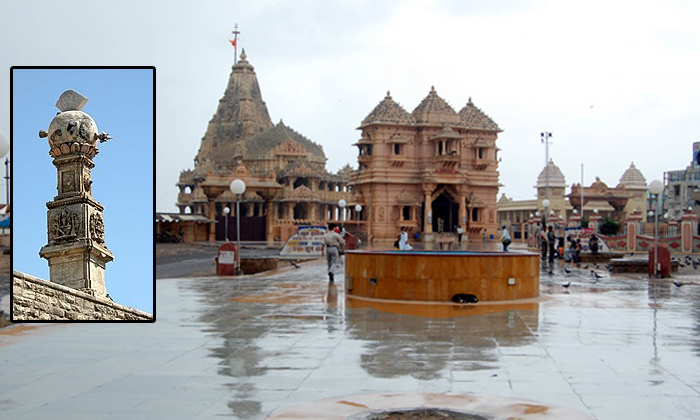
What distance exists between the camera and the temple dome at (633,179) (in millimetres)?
75656

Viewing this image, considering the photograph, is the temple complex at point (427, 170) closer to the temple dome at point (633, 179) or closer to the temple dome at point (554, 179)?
the temple dome at point (554, 179)

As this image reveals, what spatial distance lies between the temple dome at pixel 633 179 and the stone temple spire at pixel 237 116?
35.1 metres

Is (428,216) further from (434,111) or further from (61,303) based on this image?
(61,303)

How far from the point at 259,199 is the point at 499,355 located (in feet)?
166

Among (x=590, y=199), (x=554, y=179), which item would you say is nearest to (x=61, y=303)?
(x=590, y=199)

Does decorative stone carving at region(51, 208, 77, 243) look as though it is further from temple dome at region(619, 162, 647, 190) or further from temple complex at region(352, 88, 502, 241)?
temple dome at region(619, 162, 647, 190)

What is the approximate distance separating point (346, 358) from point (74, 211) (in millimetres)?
4927

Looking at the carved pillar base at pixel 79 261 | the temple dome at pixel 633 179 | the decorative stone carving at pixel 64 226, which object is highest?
the temple dome at pixel 633 179

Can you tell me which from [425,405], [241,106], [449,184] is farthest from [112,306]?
[241,106]

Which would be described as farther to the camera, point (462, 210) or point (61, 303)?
point (462, 210)

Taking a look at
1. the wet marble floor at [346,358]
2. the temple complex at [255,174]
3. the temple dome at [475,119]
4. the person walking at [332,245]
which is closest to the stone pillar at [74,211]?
the wet marble floor at [346,358]

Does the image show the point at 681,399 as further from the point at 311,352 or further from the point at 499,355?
the point at 311,352

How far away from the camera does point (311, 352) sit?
8.35 m

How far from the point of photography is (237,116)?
70312 mm
